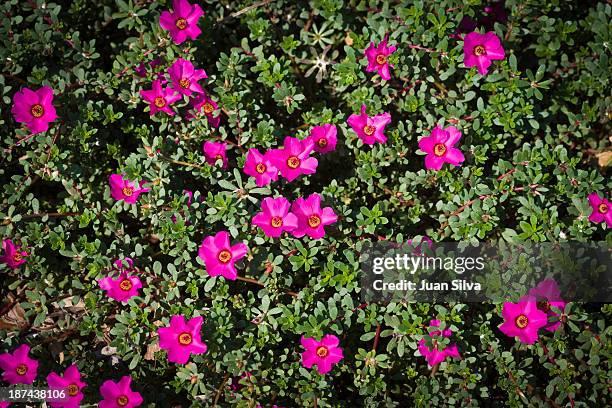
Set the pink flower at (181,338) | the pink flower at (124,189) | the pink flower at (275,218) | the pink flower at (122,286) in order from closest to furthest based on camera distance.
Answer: the pink flower at (181,338) < the pink flower at (275,218) < the pink flower at (122,286) < the pink flower at (124,189)

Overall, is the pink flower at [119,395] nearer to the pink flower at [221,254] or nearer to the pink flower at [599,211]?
the pink flower at [221,254]

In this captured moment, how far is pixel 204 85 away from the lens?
9.82ft

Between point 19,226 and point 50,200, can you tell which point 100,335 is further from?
point 50,200

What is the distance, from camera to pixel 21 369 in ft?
8.36

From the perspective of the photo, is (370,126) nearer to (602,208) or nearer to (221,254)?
(221,254)

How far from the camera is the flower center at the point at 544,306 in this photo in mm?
2576

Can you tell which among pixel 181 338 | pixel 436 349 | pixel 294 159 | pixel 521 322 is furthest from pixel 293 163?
pixel 521 322

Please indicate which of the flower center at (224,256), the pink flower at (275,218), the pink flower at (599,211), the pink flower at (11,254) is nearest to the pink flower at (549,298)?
the pink flower at (599,211)

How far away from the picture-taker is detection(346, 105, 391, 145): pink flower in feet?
9.04

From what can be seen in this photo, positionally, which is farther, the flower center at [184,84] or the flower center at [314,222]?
the flower center at [184,84]

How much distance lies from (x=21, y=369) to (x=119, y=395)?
18.0 inches

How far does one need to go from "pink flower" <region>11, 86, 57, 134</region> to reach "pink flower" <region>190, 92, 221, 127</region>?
0.64 meters

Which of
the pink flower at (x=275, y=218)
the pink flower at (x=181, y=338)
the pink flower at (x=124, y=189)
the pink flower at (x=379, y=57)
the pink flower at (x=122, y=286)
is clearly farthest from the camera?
the pink flower at (x=379, y=57)

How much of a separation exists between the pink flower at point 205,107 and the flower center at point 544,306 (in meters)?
1.72
